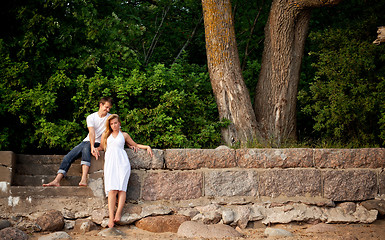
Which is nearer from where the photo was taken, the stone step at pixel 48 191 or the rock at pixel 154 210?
the stone step at pixel 48 191

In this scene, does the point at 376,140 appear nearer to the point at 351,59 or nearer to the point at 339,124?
the point at 339,124

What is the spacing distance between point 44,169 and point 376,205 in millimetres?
5033

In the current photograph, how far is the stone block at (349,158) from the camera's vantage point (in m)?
6.52

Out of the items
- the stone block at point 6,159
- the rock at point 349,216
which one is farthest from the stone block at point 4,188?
the rock at point 349,216

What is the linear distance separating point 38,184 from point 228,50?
390 cm

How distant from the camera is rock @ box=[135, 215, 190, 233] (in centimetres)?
582

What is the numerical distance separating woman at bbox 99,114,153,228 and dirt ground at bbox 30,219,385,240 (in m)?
0.29

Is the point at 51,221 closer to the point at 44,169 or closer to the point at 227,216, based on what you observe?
the point at 44,169

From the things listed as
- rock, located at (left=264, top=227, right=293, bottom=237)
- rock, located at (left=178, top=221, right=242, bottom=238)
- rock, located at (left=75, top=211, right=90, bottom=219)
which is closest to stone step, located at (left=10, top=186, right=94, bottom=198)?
rock, located at (left=75, top=211, right=90, bottom=219)

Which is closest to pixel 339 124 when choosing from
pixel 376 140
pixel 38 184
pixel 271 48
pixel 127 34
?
pixel 376 140

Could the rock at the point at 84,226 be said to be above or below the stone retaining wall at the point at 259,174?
below

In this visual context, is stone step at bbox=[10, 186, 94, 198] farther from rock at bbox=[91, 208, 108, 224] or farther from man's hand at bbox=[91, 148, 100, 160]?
man's hand at bbox=[91, 148, 100, 160]

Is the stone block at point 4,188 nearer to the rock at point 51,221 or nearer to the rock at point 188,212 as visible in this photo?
the rock at point 51,221

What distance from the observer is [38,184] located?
20.9 feet
